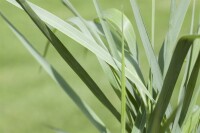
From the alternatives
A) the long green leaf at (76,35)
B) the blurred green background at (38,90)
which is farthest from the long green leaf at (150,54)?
the blurred green background at (38,90)

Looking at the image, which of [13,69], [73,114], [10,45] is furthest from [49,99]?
[10,45]

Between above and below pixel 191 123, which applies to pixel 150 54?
above

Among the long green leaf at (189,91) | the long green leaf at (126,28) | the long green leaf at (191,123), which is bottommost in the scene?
the long green leaf at (191,123)

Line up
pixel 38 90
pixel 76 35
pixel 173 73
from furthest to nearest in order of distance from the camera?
pixel 38 90
pixel 76 35
pixel 173 73

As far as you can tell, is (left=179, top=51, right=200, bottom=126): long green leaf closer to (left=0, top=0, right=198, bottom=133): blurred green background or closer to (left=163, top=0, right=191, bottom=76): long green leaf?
(left=163, top=0, right=191, bottom=76): long green leaf

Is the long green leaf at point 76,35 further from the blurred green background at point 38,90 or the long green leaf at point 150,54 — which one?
the blurred green background at point 38,90

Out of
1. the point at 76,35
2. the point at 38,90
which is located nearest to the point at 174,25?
the point at 76,35

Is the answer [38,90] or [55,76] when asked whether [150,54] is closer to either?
[55,76]

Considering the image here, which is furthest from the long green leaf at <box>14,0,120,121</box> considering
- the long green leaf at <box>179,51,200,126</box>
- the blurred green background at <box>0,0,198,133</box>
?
the blurred green background at <box>0,0,198,133</box>

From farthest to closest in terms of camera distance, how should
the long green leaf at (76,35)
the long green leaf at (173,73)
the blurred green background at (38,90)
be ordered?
the blurred green background at (38,90) < the long green leaf at (76,35) < the long green leaf at (173,73)

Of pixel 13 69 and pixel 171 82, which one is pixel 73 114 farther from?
pixel 171 82
